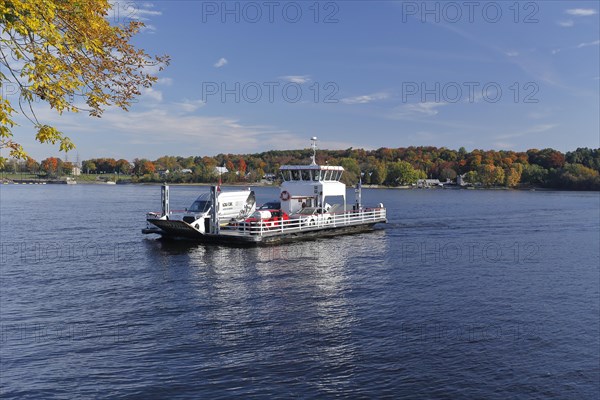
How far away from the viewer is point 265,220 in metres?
44.5

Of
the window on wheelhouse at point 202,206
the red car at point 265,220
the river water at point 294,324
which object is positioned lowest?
the river water at point 294,324

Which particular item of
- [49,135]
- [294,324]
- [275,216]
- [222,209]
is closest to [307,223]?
[275,216]

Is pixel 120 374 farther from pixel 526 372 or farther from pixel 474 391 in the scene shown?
pixel 526 372

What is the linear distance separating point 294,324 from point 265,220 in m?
24.8

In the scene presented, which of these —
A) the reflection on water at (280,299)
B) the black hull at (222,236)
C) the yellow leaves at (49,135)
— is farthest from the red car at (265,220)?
the yellow leaves at (49,135)

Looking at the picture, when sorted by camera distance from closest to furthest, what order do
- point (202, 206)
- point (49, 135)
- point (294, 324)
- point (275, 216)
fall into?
point (49, 135)
point (294, 324)
point (202, 206)
point (275, 216)

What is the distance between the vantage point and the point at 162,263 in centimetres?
3291

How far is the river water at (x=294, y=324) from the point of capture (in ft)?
48.5

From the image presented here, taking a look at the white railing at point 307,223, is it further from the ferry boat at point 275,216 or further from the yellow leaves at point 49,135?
the yellow leaves at point 49,135

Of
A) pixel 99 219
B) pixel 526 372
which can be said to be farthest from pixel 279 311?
pixel 99 219

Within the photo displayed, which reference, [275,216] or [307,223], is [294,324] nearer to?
[307,223]

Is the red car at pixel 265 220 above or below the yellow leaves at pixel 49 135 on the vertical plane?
below

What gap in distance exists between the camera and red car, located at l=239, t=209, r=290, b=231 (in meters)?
41.2

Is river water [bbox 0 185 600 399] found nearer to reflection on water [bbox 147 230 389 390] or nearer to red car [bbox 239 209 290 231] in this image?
reflection on water [bbox 147 230 389 390]
